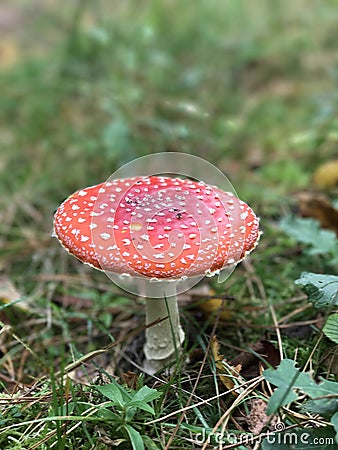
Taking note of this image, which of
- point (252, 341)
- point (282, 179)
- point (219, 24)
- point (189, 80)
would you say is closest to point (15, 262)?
point (252, 341)

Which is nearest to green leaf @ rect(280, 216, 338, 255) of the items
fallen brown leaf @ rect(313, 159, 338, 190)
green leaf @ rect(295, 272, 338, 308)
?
green leaf @ rect(295, 272, 338, 308)

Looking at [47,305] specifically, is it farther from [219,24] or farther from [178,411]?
[219,24]

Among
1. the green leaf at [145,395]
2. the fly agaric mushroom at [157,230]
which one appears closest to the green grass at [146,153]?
the green leaf at [145,395]

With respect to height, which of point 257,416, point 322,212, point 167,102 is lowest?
point 257,416

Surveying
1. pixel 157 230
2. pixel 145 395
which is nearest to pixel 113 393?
pixel 145 395

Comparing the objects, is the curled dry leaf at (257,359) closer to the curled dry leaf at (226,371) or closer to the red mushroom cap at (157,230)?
the curled dry leaf at (226,371)

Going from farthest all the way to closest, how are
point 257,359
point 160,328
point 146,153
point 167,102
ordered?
point 146,153
point 167,102
point 160,328
point 257,359

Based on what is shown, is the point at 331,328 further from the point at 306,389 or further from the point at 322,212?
the point at 322,212
